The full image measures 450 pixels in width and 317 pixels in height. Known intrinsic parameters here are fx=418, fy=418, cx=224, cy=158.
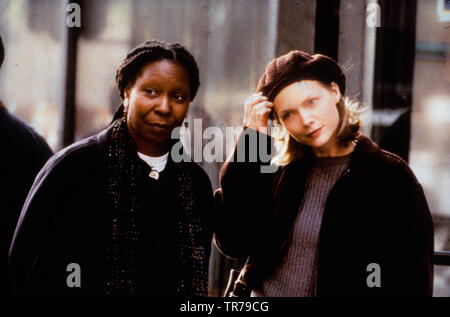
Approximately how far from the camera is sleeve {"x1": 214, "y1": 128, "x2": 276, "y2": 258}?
235cm

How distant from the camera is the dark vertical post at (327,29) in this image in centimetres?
279

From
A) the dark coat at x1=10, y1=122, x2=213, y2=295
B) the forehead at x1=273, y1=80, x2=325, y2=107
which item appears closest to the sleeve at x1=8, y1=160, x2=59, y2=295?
the dark coat at x1=10, y1=122, x2=213, y2=295

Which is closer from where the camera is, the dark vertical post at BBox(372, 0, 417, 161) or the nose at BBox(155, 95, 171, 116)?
the nose at BBox(155, 95, 171, 116)

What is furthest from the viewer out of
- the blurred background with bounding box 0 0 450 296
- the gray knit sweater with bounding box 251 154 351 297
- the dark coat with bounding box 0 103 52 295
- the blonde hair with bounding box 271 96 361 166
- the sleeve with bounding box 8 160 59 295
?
the blurred background with bounding box 0 0 450 296

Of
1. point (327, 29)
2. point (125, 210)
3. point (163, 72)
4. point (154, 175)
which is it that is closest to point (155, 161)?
point (154, 175)

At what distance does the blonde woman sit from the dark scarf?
0.22 m

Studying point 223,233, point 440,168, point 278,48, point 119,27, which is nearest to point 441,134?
point 440,168

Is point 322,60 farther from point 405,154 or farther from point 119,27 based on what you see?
point 119,27

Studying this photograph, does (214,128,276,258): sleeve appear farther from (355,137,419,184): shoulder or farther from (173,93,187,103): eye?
(355,137,419,184): shoulder

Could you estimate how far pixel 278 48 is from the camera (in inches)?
109

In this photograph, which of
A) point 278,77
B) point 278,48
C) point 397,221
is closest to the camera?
point 397,221

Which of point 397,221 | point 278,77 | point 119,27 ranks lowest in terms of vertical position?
point 397,221
